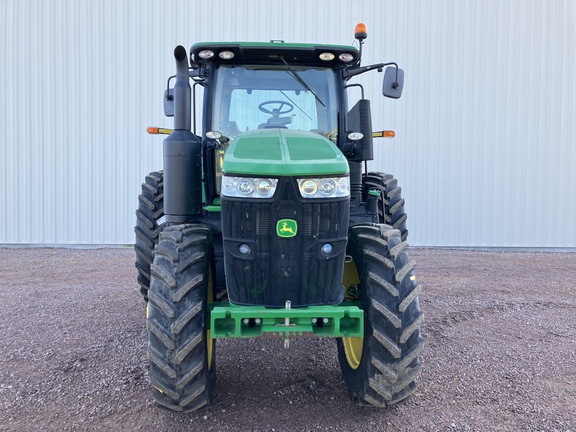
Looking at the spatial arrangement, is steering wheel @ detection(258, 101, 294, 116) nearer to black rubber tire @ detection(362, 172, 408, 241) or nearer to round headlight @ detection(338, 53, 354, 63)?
round headlight @ detection(338, 53, 354, 63)

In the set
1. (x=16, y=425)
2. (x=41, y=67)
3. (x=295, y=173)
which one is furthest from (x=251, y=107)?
(x=41, y=67)

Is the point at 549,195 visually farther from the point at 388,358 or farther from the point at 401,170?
the point at 388,358

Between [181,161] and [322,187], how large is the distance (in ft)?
3.83

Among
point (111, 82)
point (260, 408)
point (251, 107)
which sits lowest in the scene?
point (260, 408)

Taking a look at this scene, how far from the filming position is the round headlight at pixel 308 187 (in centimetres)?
287

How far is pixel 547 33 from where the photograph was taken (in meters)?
10.6

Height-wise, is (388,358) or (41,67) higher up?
(41,67)

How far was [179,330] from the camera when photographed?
2832mm

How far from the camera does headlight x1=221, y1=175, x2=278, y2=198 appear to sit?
9.37 ft

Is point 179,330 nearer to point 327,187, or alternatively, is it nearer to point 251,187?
point 251,187

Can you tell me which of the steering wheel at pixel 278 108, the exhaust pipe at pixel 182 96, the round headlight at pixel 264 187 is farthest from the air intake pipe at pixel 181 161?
the round headlight at pixel 264 187

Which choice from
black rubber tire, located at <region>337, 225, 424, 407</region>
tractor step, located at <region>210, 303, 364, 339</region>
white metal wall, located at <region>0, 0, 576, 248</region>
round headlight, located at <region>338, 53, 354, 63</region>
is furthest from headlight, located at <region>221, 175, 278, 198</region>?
white metal wall, located at <region>0, 0, 576, 248</region>

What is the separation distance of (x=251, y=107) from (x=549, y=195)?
8977mm

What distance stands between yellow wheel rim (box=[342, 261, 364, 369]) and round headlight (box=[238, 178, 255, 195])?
101cm
